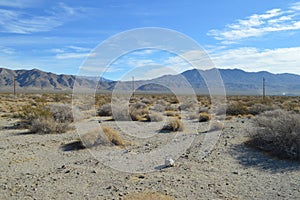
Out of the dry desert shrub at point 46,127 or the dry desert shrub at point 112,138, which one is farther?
the dry desert shrub at point 46,127

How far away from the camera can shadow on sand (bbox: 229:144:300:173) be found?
334 inches

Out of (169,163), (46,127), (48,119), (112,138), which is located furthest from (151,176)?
(48,119)

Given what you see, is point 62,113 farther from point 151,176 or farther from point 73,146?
point 151,176

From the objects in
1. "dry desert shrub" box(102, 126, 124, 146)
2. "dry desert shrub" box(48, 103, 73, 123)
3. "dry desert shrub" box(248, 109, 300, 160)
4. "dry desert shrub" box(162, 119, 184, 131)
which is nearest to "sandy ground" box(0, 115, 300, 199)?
"dry desert shrub" box(248, 109, 300, 160)

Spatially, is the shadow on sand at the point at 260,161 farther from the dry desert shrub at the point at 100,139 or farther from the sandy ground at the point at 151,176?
the dry desert shrub at the point at 100,139

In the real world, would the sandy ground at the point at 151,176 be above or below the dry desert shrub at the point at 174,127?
below

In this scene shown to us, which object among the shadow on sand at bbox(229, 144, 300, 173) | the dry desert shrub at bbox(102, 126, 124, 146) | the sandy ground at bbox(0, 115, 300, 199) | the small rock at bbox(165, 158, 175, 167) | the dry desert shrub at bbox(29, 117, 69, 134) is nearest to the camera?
the sandy ground at bbox(0, 115, 300, 199)

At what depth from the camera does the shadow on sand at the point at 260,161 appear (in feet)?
27.9

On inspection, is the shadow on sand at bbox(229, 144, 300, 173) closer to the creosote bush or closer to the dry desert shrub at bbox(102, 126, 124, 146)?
the dry desert shrub at bbox(102, 126, 124, 146)

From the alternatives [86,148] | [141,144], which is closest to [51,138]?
[86,148]

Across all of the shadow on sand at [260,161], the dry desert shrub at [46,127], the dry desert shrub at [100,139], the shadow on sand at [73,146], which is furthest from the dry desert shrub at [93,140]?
the shadow on sand at [260,161]

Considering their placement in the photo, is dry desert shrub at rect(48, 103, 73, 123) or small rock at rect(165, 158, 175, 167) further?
dry desert shrub at rect(48, 103, 73, 123)

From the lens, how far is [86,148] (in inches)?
428

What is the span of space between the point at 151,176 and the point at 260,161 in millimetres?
3557
